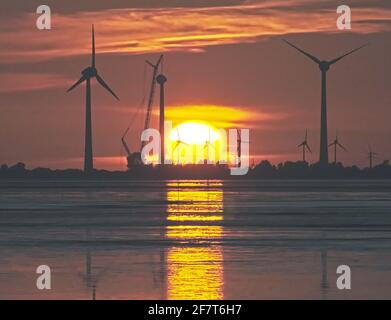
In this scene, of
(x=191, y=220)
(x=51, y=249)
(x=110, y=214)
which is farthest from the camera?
(x=110, y=214)

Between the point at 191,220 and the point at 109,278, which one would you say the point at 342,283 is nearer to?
the point at 109,278

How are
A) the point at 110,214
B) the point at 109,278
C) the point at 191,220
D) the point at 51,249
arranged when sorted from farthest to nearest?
the point at 110,214 < the point at 191,220 < the point at 51,249 < the point at 109,278

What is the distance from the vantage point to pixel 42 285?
134 ft

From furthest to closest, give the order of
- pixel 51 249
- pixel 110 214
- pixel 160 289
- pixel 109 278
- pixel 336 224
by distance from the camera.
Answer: pixel 110 214 → pixel 336 224 → pixel 51 249 → pixel 109 278 → pixel 160 289

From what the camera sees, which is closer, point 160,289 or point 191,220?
point 160,289
